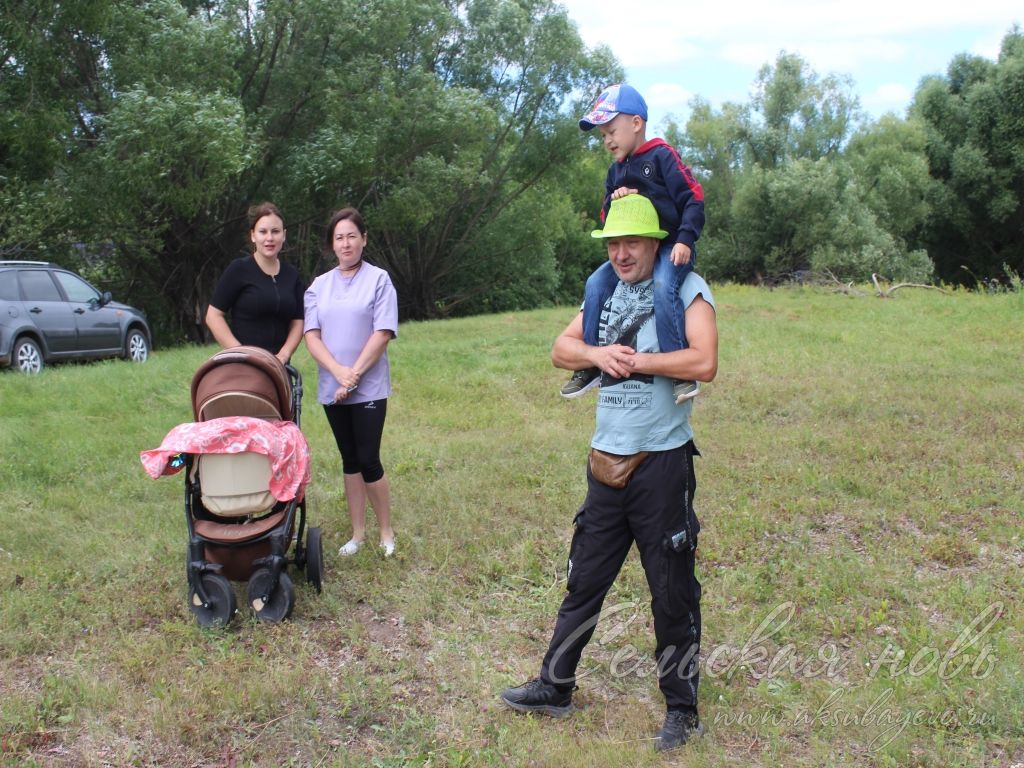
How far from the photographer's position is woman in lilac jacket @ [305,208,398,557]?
5273 mm

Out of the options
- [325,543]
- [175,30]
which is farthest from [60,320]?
[325,543]

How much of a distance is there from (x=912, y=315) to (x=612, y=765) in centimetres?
1375

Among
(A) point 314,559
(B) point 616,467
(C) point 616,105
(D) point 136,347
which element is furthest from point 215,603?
(D) point 136,347

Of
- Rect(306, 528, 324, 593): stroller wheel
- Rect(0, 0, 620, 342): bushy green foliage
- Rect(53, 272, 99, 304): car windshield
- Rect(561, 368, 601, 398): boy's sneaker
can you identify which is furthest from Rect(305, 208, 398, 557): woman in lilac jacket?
Rect(0, 0, 620, 342): bushy green foliage

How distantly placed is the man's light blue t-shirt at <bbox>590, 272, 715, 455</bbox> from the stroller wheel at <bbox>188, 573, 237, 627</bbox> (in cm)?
217

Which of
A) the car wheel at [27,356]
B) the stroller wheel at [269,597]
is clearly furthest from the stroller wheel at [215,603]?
the car wheel at [27,356]

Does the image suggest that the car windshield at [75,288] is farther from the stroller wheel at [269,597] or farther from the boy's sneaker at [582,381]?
the boy's sneaker at [582,381]

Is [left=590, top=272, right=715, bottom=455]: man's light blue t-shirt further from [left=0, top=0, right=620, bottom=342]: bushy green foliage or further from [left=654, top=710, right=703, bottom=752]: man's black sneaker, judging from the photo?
[left=0, top=0, right=620, bottom=342]: bushy green foliage

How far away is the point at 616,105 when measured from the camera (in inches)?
155

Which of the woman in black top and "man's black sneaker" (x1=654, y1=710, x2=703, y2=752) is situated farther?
the woman in black top

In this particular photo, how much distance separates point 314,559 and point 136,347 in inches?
447

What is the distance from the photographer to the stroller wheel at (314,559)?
5.14 meters

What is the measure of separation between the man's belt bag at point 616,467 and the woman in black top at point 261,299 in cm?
246

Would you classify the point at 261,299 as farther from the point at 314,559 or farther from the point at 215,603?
the point at 215,603
